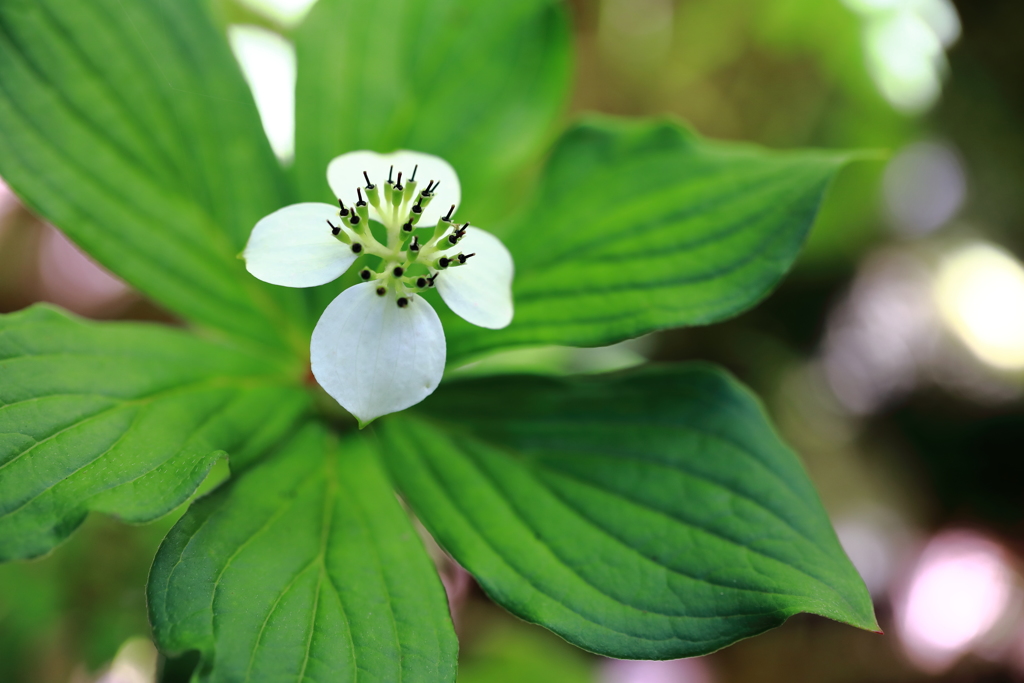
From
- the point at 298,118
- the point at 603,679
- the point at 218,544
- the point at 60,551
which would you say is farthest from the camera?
the point at 603,679

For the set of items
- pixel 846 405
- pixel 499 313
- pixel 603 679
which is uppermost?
pixel 499 313

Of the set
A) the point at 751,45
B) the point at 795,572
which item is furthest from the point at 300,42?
the point at 751,45

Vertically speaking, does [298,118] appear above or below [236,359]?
above

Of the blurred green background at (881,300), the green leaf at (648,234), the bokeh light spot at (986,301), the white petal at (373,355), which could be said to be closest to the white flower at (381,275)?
the white petal at (373,355)

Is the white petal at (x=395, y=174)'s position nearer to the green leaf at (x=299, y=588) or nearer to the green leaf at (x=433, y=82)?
the green leaf at (x=433, y=82)

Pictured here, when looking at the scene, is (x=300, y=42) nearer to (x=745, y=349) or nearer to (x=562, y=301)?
(x=562, y=301)

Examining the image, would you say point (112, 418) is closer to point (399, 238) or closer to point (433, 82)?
point (399, 238)
